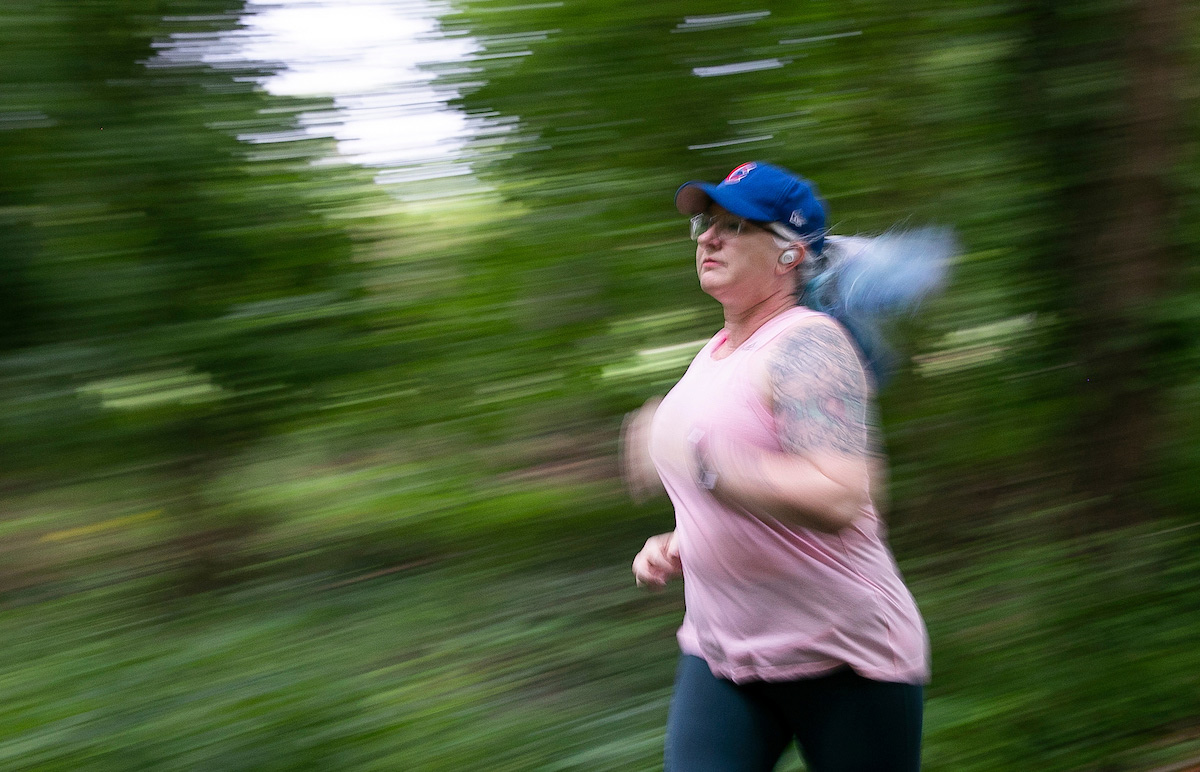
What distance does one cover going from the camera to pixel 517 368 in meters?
3.87

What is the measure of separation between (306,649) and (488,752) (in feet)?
2.48

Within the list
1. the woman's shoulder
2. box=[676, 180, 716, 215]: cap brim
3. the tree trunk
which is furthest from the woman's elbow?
the tree trunk

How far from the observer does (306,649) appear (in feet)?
11.4

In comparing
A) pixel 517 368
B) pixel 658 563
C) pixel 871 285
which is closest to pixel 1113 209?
pixel 517 368

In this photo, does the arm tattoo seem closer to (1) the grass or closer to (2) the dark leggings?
(2) the dark leggings

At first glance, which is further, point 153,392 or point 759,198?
point 153,392

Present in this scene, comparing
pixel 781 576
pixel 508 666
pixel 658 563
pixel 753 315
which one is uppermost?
pixel 753 315

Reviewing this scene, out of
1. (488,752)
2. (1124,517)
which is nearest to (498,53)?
(488,752)

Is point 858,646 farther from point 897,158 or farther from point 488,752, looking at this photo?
point 897,158

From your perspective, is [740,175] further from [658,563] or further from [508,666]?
[508,666]

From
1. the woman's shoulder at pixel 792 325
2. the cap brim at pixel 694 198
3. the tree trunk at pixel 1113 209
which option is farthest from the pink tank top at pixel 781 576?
the tree trunk at pixel 1113 209

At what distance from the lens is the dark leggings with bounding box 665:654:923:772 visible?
190cm

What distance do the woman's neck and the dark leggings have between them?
67cm

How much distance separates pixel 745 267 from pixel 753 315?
0.10 meters
